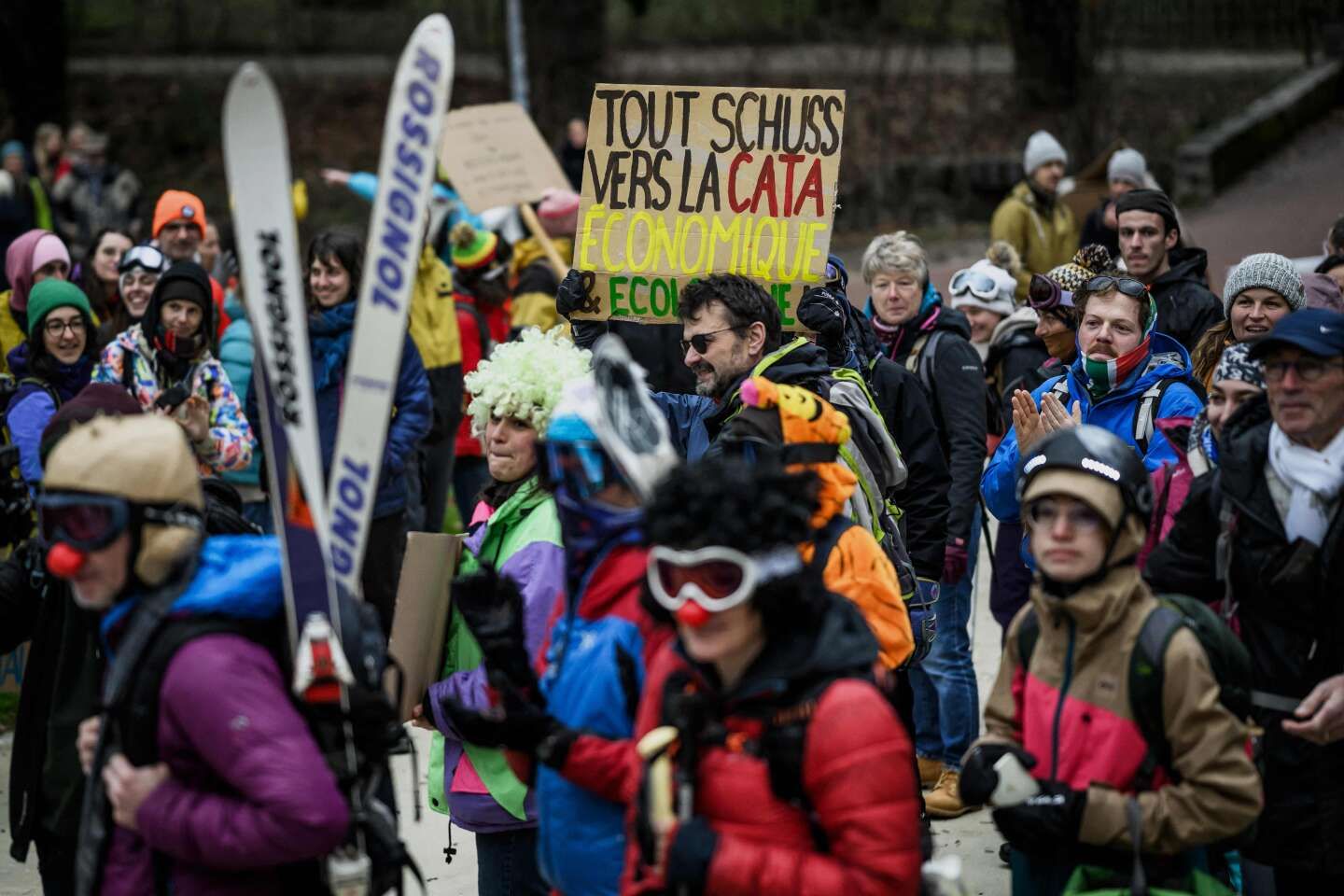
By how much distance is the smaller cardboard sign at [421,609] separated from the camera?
4.63 meters

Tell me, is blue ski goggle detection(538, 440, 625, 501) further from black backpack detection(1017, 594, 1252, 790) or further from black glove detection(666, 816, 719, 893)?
black backpack detection(1017, 594, 1252, 790)

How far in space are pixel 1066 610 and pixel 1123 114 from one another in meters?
19.7

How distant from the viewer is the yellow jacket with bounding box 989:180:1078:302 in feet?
35.7

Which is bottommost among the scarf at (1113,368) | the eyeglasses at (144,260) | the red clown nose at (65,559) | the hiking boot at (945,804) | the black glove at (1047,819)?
the hiking boot at (945,804)

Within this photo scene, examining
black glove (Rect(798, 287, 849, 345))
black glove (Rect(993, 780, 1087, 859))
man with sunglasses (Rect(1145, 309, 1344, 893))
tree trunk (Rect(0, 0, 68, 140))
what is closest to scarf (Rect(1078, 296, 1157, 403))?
black glove (Rect(798, 287, 849, 345))

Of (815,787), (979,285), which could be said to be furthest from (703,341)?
(979,285)

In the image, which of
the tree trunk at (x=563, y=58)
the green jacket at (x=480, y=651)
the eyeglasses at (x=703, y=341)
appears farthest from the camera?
the tree trunk at (x=563, y=58)

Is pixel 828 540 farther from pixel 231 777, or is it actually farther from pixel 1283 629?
pixel 231 777

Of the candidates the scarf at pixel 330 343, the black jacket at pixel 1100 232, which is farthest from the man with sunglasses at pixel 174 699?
the black jacket at pixel 1100 232

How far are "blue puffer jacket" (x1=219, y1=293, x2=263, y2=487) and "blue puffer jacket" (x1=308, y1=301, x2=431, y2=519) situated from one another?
0.31 metres

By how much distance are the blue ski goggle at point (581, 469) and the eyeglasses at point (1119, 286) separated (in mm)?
2595

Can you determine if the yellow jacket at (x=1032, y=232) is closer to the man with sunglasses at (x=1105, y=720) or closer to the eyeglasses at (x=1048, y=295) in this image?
the eyeglasses at (x=1048, y=295)

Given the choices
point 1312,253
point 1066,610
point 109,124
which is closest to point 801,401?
point 1066,610

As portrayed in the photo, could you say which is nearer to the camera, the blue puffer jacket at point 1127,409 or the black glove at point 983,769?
the black glove at point 983,769
